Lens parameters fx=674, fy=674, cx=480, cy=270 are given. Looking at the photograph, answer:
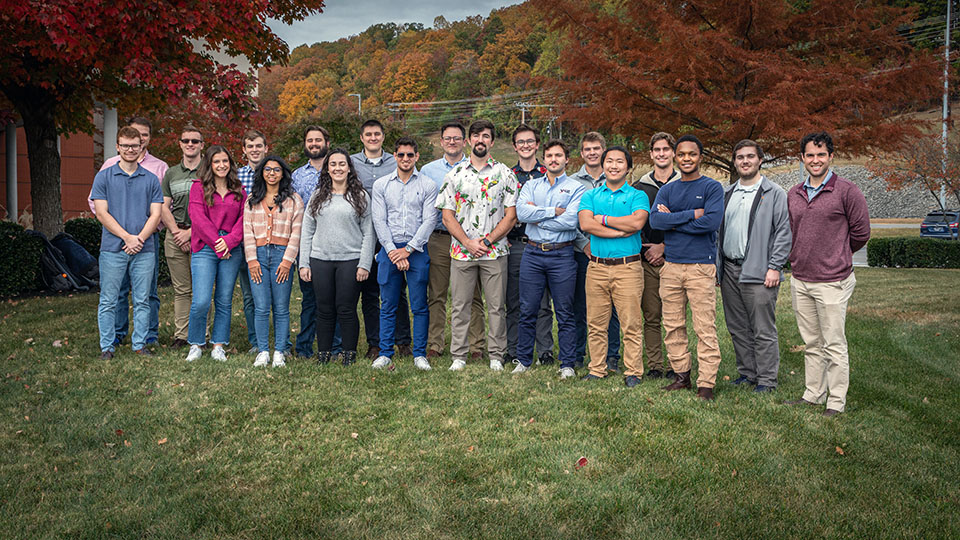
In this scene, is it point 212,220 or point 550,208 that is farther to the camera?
point 212,220

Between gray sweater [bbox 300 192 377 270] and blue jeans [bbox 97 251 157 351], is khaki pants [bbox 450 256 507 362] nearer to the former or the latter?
gray sweater [bbox 300 192 377 270]

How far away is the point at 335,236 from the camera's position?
246 inches

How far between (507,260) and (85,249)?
841cm

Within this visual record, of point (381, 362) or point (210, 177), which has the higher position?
point (210, 177)

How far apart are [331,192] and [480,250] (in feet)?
4.91

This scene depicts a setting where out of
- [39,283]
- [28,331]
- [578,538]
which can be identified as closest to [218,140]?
[39,283]

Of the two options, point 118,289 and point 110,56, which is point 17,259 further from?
point 118,289

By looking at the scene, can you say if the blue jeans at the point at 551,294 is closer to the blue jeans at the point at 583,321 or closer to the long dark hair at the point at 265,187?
the blue jeans at the point at 583,321

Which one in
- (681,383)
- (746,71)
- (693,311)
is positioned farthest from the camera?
(746,71)

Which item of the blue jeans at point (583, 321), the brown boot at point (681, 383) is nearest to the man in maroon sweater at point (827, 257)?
the brown boot at point (681, 383)

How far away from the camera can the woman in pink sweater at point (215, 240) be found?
642 centimetres

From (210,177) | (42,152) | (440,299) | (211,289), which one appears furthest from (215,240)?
(42,152)

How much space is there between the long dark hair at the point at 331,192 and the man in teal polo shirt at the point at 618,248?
6.70 feet

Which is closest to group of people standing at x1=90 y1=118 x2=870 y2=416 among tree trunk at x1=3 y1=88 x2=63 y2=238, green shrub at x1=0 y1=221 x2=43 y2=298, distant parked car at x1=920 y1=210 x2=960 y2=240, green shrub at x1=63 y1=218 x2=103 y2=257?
green shrub at x1=0 y1=221 x2=43 y2=298
